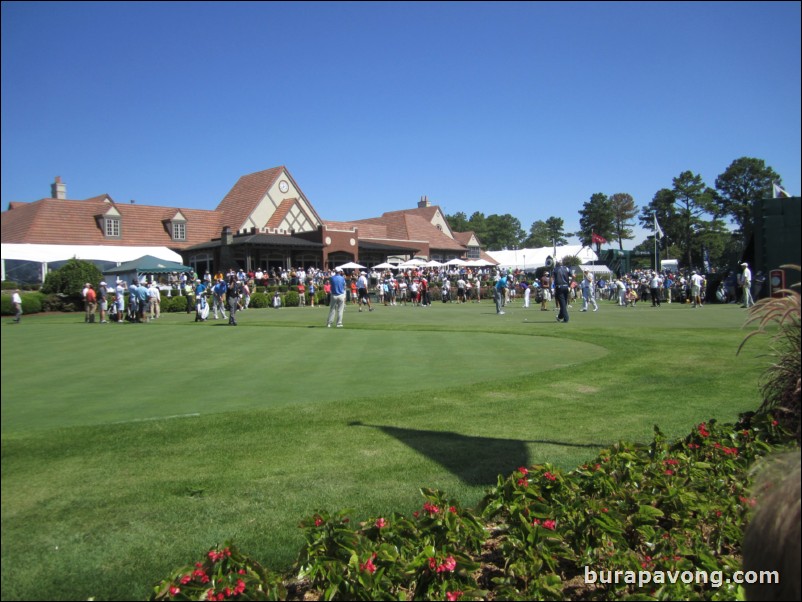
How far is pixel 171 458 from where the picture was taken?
17.6 ft

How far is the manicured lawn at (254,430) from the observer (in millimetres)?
2676

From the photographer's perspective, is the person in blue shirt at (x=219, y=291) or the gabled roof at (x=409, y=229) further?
the gabled roof at (x=409, y=229)

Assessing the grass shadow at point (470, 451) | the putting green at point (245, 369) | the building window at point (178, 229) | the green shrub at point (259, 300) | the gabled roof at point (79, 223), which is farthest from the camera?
the green shrub at point (259, 300)

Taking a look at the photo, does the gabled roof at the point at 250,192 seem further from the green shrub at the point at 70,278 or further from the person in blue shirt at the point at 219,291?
the green shrub at the point at 70,278

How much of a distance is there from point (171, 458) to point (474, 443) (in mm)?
2942

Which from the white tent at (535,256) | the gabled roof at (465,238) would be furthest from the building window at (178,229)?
the gabled roof at (465,238)

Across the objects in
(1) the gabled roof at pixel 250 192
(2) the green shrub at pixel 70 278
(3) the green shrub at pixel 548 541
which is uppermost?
(1) the gabled roof at pixel 250 192

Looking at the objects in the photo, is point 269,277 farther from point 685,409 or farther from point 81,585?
point 81,585

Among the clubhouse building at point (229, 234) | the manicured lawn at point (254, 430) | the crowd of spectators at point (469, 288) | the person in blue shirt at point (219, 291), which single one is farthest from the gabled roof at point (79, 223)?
the crowd of spectators at point (469, 288)

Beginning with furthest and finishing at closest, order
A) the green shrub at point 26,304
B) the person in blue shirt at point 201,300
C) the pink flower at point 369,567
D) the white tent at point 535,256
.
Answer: the white tent at point 535,256
the person in blue shirt at point 201,300
the pink flower at point 369,567
the green shrub at point 26,304

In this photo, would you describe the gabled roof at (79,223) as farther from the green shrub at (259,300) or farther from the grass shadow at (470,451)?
the green shrub at (259,300)

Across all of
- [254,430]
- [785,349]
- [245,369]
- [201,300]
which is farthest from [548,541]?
[201,300]

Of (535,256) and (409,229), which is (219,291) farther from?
(409,229)

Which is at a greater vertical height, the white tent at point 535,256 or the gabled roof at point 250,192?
the gabled roof at point 250,192
